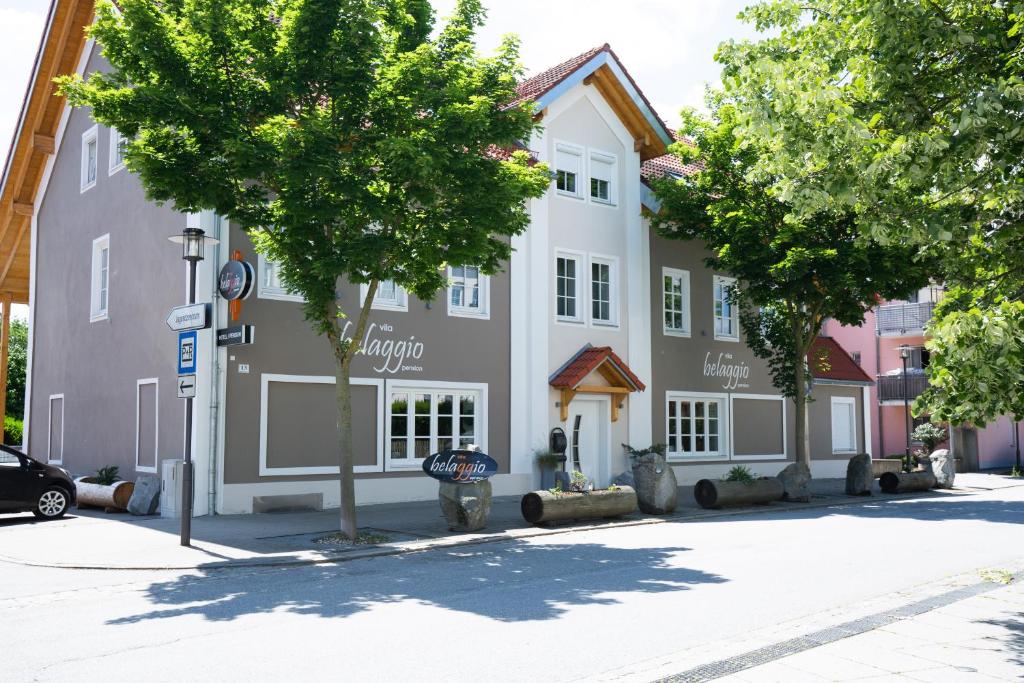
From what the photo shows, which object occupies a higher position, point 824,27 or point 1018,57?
point 824,27

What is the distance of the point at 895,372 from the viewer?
37406 mm

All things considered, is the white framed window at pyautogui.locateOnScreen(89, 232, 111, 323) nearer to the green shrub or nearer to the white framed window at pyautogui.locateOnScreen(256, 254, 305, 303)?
the white framed window at pyautogui.locateOnScreen(256, 254, 305, 303)

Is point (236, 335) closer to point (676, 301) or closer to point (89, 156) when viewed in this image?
point (89, 156)

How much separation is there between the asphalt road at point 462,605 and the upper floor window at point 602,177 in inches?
435

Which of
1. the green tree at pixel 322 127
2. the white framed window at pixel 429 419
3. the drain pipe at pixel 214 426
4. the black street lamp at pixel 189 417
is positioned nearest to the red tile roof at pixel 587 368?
the white framed window at pixel 429 419

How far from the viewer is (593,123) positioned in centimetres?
2266

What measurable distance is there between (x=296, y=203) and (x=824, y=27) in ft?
21.9

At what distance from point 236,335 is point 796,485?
40.4 ft

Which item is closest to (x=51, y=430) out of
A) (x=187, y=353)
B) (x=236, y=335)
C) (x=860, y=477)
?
(x=236, y=335)

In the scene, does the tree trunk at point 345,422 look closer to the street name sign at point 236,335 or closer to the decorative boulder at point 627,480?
the street name sign at point 236,335

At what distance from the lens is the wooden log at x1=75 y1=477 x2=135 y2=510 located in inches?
649

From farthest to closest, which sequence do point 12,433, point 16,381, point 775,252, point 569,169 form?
1. point 16,381
2. point 12,433
3. point 569,169
4. point 775,252

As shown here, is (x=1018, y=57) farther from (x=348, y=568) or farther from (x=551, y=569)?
(x=348, y=568)

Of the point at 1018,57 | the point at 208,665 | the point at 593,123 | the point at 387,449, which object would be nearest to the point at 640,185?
the point at 593,123
